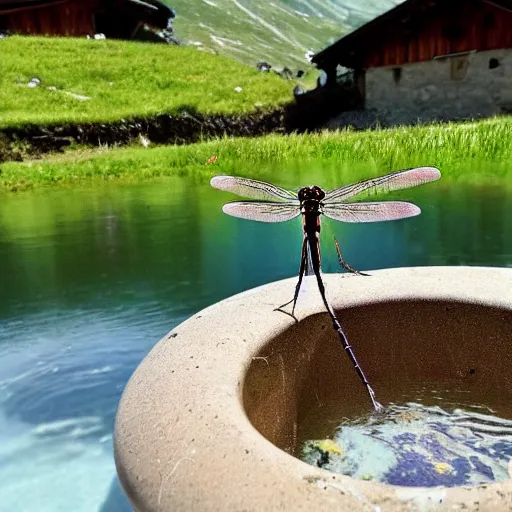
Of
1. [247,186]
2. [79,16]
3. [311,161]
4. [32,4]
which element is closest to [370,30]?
[311,161]

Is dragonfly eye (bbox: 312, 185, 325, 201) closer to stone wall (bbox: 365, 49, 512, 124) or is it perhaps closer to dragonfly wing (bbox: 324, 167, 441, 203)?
dragonfly wing (bbox: 324, 167, 441, 203)

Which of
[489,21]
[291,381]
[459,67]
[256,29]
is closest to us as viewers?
[291,381]

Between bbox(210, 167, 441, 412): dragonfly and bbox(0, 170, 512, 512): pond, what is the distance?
131cm

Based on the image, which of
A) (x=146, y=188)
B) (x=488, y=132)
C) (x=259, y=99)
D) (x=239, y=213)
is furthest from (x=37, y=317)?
(x=259, y=99)

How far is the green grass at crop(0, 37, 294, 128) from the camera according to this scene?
13164 mm

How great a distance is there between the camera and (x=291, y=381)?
2.18m

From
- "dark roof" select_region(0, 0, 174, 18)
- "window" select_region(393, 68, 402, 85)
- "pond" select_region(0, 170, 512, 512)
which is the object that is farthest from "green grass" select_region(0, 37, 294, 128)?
"pond" select_region(0, 170, 512, 512)

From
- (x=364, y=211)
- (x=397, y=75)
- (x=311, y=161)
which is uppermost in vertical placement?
A: (x=397, y=75)

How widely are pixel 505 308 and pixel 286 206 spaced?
0.85 metres

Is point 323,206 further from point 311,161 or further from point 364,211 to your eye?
point 311,161

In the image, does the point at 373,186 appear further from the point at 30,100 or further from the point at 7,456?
the point at 30,100

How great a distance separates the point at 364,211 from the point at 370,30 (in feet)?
48.2

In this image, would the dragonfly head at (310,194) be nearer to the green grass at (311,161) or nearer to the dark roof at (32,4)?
the green grass at (311,161)

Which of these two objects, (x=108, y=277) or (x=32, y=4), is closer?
(x=108, y=277)
